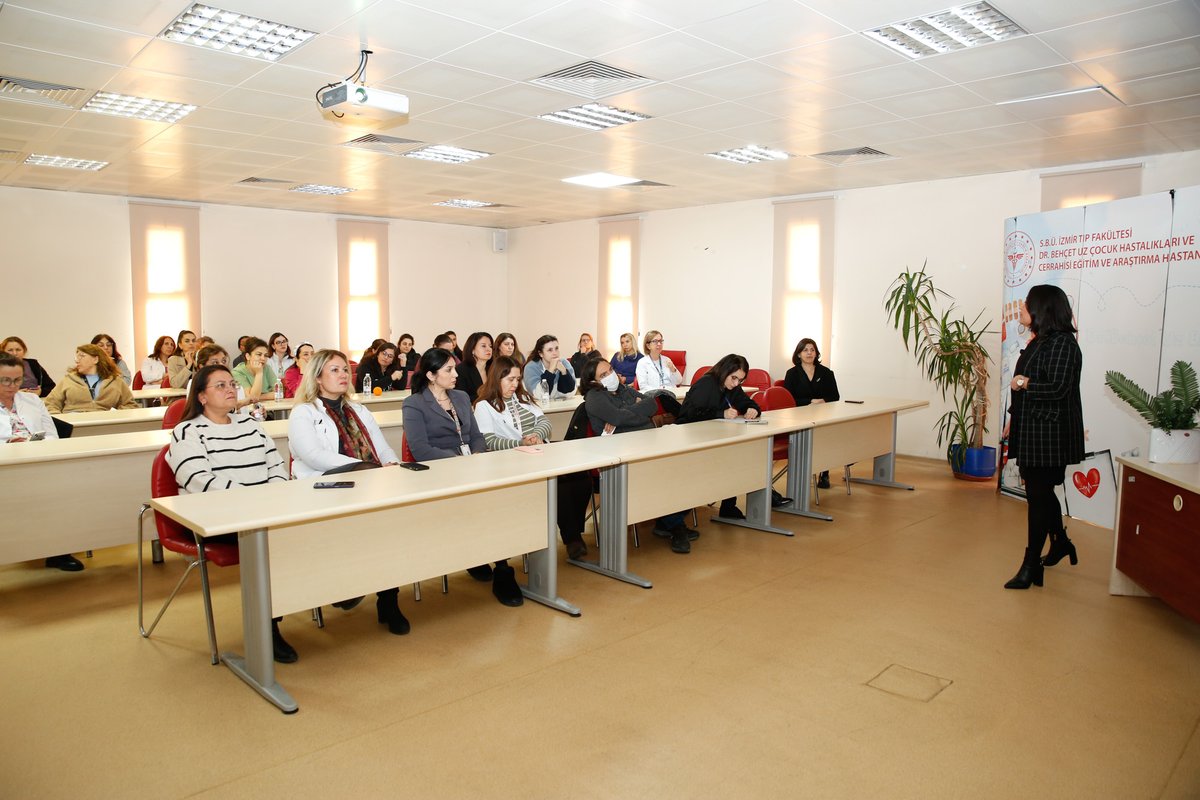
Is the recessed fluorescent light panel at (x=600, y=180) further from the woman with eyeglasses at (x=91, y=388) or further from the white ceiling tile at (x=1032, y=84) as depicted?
the woman with eyeglasses at (x=91, y=388)

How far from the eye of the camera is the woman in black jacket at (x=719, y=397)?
5.76 meters

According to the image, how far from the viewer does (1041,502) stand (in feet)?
14.4

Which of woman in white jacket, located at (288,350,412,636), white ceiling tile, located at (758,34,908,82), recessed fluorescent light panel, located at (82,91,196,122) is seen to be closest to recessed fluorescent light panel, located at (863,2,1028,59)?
white ceiling tile, located at (758,34,908,82)

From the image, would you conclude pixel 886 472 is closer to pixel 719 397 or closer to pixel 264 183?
pixel 719 397

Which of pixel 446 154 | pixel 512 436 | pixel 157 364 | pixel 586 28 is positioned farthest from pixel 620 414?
pixel 157 364

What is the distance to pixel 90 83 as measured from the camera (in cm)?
501

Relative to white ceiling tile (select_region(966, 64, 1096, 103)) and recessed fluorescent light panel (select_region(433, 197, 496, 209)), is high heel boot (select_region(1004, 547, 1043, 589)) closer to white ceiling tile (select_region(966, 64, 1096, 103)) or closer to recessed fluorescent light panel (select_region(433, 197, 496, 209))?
white ceiling tile (select_region(966, 64, 1096, 103))

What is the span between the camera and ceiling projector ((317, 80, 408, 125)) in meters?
4.31

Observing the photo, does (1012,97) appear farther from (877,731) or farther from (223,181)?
(223,181)

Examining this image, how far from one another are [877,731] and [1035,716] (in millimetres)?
637

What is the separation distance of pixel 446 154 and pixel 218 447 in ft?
14.4

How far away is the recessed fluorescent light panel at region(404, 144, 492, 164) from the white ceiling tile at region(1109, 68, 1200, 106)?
4.78 metres

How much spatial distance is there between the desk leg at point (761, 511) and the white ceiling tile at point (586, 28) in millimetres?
2706

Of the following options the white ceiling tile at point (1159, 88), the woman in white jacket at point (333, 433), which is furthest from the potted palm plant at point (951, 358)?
the woman in white jacket at point (333, 433)
